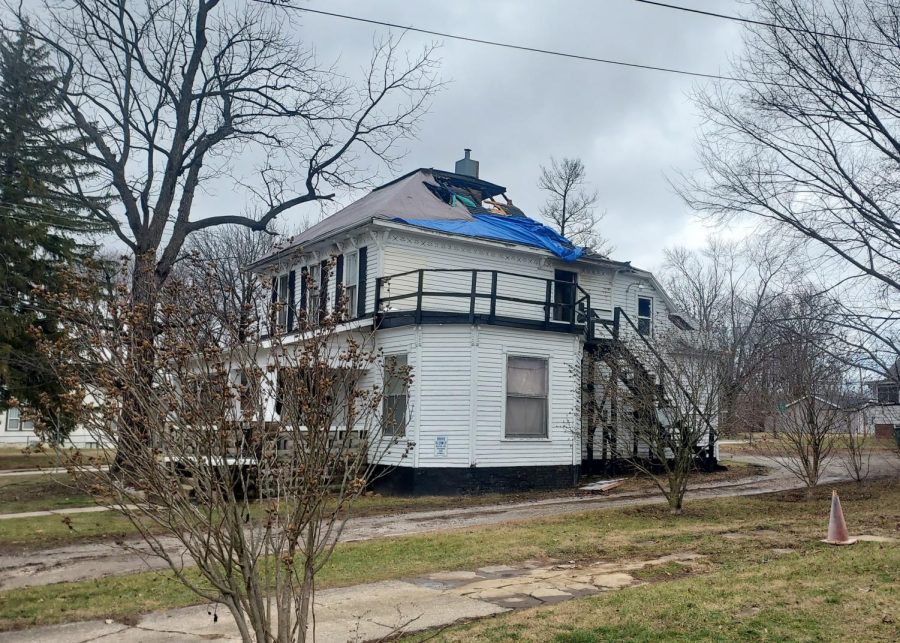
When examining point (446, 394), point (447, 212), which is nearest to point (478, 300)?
point (447, 212)

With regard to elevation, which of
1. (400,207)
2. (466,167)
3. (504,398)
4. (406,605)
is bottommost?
(406,605)

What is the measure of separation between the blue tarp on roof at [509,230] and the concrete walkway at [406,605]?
12594 millimetres

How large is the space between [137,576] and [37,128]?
50.8ft

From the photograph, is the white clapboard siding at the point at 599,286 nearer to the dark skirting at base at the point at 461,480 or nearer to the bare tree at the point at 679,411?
the dark skirting at base at the point at 461,480

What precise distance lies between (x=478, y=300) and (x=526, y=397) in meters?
3.54

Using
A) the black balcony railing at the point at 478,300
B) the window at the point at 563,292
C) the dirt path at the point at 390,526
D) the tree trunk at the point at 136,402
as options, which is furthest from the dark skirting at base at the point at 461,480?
the tree trunk at the point at 136,402

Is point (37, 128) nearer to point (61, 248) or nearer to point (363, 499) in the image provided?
point (61, 248)

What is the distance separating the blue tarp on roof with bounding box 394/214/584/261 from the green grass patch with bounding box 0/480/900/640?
9.12m

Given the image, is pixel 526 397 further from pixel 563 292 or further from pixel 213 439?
pixel 213 439

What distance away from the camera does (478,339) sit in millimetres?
17859

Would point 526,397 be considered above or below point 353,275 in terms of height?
below

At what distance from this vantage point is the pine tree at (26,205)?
20875mm

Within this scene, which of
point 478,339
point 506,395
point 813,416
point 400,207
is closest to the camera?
point 813,416

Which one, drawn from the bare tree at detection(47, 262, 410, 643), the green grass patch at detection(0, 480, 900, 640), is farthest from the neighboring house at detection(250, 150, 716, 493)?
the bare tree at detection(47, 262, 410, 643)
